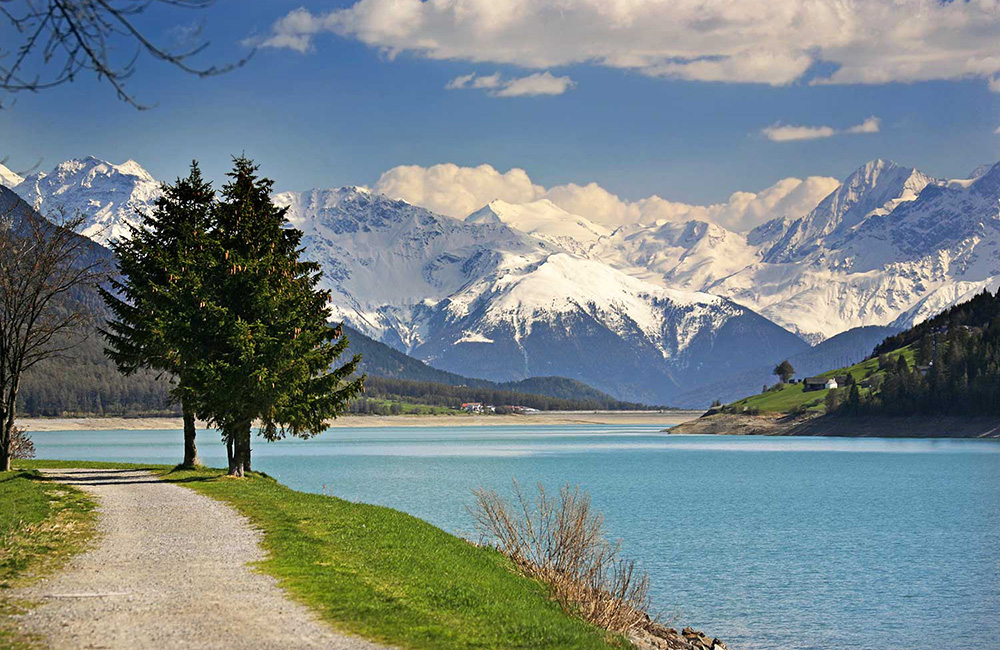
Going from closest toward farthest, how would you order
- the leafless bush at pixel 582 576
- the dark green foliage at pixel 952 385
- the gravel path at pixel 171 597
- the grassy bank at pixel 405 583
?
the gravel path at pixel 171 597 < the grassy bank at pixel 405 583 < the leafless bush at pixel 582 576 < the dark green foliage at pixel 952 385

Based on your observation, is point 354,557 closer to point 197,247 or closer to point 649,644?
point 649,644

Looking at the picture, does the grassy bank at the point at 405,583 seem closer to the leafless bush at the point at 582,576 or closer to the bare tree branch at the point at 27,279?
the leafless bush at the point at 582,576

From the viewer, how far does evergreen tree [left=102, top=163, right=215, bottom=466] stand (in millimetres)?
44250

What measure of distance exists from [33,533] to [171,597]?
8.75 meters

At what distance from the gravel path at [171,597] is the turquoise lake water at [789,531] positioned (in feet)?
44.8

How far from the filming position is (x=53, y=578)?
70.2ft

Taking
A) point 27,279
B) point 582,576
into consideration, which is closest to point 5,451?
point 27,279

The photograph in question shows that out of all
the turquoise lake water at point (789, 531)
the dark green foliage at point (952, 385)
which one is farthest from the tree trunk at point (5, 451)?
the dark green foliage at point (952, 385)

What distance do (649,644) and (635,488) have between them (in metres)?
56.3

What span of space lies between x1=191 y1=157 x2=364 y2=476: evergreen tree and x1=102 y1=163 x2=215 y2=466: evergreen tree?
0.78m

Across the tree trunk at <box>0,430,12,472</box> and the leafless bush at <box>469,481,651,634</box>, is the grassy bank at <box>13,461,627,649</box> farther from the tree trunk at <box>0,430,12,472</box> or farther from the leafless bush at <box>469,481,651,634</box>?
the tree trunk at <box>0,430,12,472</box>

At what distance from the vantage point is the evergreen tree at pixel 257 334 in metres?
43.0

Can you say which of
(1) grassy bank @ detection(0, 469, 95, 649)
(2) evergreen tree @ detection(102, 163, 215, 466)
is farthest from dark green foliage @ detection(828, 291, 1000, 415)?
(1) grassy bank @ detection(0, 469, 95, 649)

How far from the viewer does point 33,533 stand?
26.7 metres
